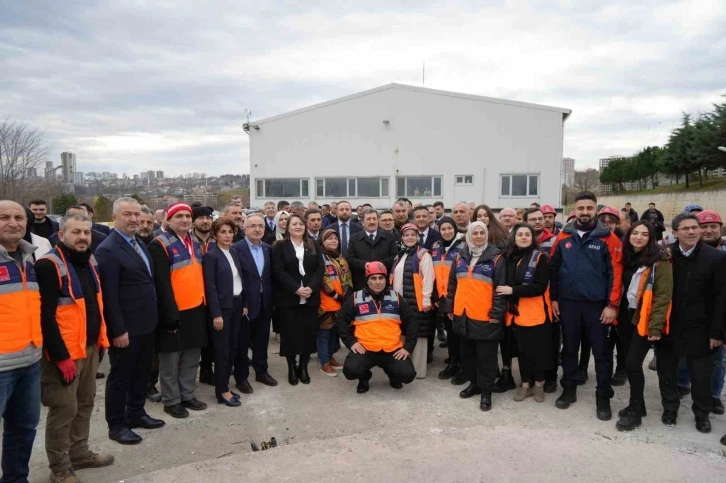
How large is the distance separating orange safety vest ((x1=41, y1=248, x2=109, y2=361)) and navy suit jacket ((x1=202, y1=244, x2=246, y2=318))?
136cm

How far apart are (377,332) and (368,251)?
4.26 ft

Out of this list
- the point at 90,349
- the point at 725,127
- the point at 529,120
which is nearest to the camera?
the point at 90,349

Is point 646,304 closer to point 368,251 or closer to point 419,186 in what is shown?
point 368,251

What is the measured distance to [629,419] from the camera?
169 inches

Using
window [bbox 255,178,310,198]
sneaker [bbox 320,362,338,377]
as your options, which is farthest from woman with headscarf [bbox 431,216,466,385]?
window [bbox 255,178,310,198]

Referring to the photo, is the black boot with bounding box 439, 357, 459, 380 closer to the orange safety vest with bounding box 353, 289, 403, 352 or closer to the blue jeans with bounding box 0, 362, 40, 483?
the orange safety vest with bounding box 353, 289, 403, 352

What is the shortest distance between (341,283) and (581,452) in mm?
3234

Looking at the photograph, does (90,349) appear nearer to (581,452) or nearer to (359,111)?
(581,452)

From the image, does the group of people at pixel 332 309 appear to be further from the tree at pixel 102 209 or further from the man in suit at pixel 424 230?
the tree at pixel 102 209

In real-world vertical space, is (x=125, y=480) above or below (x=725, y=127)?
below

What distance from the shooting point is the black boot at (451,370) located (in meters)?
5.75

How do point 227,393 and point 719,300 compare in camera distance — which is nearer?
point 719,300

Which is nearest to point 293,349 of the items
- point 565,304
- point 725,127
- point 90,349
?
point 90,349

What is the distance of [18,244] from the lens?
307cm
